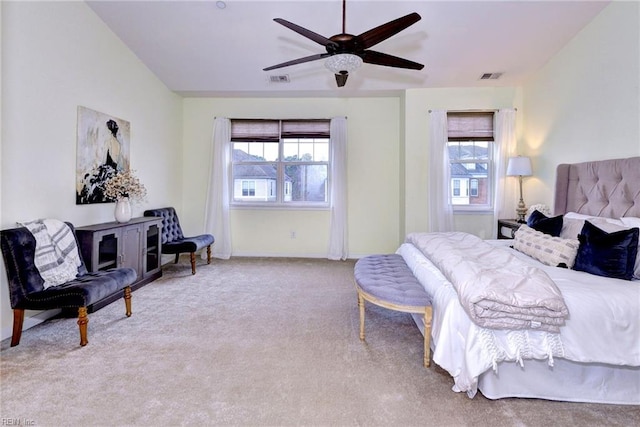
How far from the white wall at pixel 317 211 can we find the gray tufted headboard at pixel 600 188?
2387 mm

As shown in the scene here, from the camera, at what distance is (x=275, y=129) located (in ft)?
17.8

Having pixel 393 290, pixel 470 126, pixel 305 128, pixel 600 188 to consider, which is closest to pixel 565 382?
pixel 393 290

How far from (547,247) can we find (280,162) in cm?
408

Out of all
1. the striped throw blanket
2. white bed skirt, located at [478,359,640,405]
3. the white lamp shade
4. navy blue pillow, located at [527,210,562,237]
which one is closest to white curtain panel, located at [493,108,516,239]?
the white lamp shade

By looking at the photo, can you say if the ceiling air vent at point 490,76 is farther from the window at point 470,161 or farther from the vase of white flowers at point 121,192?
the vase of white flowers at point 121,192

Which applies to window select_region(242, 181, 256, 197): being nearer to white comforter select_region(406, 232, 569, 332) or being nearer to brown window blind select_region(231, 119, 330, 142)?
brown window blind select_region(231, 119, 330, 142)

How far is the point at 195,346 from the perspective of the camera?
7.79ft

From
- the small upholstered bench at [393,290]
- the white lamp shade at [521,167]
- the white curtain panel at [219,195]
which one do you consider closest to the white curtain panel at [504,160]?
the white lamp shade at [521,167]

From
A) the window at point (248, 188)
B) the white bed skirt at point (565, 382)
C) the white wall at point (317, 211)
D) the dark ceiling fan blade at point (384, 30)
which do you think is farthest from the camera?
the window at point (248, 188)

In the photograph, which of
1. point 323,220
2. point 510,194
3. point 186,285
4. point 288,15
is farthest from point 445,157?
point 186,285

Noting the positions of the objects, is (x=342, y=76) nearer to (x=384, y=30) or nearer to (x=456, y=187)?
(x=384, y=30)

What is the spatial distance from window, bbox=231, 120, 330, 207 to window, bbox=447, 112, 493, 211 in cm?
207

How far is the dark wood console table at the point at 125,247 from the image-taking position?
303 centimetres

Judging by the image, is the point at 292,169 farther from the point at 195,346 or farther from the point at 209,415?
the point at 209,415
